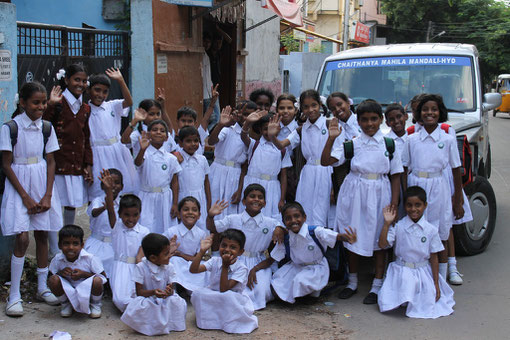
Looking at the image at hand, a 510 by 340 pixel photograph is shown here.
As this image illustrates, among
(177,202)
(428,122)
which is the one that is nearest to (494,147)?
(428,122)

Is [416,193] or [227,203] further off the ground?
[416,193]

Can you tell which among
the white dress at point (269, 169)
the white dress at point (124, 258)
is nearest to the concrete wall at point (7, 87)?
the white dress at point (124, 258)

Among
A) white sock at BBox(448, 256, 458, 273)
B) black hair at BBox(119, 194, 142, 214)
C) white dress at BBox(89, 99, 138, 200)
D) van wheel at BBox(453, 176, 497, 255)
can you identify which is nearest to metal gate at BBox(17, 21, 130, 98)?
white dress at BBox(89, 99, 138, 200)

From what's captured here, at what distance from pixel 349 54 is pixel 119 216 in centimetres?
410

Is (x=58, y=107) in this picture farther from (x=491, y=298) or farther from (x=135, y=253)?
(x=491, y=298)

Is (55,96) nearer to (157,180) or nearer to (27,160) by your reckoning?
(27,160)

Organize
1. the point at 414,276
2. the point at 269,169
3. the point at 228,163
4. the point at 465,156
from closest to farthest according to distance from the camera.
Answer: the point at 414,276
the point at 269,169
the point at 465,156
the point at 228,163

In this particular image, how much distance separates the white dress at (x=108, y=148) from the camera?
516 centimetres

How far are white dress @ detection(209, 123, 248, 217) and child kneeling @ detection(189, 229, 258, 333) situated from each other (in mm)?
1365

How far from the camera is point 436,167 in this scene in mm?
5016

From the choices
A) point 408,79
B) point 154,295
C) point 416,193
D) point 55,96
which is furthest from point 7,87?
point 408,79

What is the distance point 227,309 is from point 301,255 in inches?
35.1

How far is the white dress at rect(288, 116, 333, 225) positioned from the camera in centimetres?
520

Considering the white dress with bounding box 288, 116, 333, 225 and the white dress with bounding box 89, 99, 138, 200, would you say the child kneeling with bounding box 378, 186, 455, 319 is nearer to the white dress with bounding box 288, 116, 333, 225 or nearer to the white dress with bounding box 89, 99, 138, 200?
the white dress with bounding box 288, 116, 333, 225
